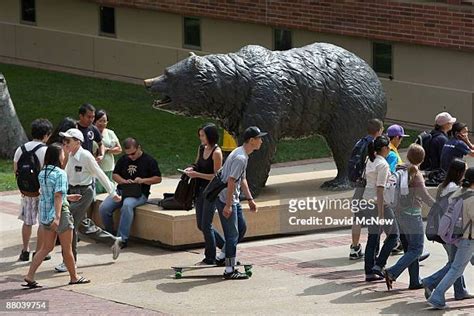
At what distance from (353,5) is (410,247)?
12.7 m

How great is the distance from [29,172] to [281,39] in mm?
13149

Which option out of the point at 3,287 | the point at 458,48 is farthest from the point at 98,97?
the point at 3,287

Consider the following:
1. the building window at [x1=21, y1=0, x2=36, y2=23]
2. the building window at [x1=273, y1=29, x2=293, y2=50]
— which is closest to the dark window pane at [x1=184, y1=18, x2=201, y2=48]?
the building window at [x1=273, y1=29, x2=293, y2=50]

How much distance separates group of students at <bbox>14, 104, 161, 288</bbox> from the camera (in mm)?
14062

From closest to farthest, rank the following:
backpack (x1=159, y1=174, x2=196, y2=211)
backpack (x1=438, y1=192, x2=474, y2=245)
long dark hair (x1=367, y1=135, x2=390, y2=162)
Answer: backpack (x1=438, y1=192, x2=474, y2=245) < long dark hair (x1=367, y1=135, x2=390, y2=162) < backpack (x1=159, y1=174, x2=196, y2=211)

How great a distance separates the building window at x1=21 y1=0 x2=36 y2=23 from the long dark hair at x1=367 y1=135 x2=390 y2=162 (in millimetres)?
19417

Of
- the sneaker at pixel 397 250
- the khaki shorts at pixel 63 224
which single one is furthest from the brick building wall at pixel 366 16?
the khaki shorts at pixel 63 224

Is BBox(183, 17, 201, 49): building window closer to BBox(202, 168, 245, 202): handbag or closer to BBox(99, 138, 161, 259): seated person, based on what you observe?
BBox(99, 138, 161, 259): seated person

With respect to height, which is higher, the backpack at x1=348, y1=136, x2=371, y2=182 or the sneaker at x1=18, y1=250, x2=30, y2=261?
the backpack at x1=348, y1=136, x2=371, y2=182

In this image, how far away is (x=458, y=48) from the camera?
79.4 ft

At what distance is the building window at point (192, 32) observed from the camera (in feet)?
95.9

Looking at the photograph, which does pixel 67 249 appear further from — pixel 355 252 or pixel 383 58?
pixel 383 58

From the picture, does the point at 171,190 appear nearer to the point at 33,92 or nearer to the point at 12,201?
the point at 12,201

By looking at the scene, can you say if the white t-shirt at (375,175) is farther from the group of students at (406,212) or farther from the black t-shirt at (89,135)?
the black t-shirt at (89,135)
